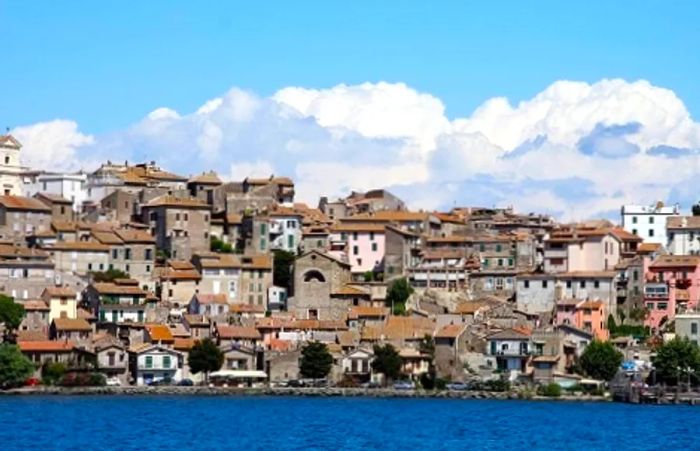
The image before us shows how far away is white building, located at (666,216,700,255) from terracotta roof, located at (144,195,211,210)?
901 inches

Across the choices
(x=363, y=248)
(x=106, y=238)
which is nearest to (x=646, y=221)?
(x=363, y=248)

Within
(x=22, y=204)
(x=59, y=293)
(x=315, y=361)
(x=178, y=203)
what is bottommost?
(x=315, y=361)

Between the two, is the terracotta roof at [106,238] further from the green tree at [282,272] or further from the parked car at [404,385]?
the parked car at [404,385]

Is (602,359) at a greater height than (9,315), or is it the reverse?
(9,315)

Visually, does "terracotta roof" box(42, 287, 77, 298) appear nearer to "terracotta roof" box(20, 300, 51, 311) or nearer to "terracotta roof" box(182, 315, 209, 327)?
Result: "terracotta roof" box(20, 300, 51, 311)

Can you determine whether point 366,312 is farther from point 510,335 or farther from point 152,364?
point 152,364

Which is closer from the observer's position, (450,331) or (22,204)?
(450,331)

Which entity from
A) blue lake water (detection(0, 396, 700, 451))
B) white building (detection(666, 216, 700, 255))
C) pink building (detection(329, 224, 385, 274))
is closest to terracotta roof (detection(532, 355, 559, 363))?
blue lake water (detection(0, 396, 700, 451))

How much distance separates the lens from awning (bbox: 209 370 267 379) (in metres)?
74.0

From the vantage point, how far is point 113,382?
7362cm

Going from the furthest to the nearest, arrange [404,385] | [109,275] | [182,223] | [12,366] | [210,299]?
1. [182,223]
2. [109,275]
3. [210,299]
4. [404,385]
5. [12,366]

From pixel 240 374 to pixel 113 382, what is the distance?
17.3 ft


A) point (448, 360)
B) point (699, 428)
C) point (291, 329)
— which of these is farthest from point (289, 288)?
point (699, 428)

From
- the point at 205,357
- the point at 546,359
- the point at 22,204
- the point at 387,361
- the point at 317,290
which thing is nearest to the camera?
the point at 546,359
